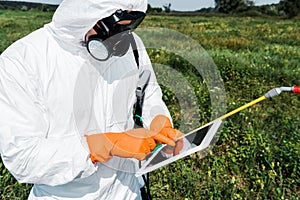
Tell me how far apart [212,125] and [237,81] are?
196 inches

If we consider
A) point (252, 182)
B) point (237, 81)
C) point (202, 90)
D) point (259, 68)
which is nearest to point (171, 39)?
point (252, 182)

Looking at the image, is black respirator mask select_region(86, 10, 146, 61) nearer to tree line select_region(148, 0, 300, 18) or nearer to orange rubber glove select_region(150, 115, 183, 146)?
orange rubber glove select_region(150, 115, 183, 146)

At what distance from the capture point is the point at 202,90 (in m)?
5.20

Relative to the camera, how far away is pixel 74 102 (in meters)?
1.51

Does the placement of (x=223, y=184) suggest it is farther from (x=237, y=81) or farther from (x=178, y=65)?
(x=237, y=81)

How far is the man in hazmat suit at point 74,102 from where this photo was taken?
54.0 inches

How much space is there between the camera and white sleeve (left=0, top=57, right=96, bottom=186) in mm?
1344

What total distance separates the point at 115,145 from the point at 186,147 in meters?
0.31

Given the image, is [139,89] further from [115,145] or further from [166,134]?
[115,145]

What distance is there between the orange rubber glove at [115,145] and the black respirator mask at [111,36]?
29 centimetres

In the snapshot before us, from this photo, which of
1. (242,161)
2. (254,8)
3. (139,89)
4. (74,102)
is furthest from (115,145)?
(254,8)

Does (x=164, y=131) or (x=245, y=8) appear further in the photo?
(x=245, y=8)

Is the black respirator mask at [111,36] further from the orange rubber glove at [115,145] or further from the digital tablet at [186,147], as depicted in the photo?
the digital tablet at [186,147]

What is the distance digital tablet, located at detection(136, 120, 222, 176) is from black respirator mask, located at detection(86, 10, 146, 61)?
41 cm
